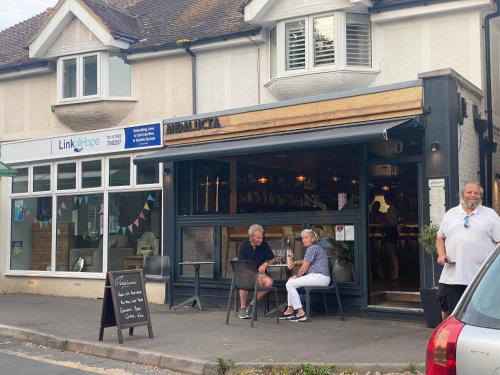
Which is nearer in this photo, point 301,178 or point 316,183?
point 316,183

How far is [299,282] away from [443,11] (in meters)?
5.77

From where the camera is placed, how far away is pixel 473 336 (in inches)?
129

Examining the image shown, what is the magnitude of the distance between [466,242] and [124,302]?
179 inches

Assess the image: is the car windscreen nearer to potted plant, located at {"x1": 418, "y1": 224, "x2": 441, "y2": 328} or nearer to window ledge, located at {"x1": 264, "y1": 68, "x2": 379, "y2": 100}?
potted plant, located at {"x1": 418, "y1": 224, "x2": 441, "y2": 328}

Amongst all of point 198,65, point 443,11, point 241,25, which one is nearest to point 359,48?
point 443,11

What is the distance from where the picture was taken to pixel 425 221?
10.2m

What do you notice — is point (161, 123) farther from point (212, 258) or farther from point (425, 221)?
point (425, 221)

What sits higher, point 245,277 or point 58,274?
point 245,277

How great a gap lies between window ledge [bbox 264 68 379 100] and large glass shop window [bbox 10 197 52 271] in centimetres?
655

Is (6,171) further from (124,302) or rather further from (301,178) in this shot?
(124,302)

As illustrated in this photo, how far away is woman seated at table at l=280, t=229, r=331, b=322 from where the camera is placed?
34.0ft

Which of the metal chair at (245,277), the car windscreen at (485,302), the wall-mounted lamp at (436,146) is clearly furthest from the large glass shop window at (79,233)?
the car windscreen at (485,302)

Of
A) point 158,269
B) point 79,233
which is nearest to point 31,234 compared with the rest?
point 79,233

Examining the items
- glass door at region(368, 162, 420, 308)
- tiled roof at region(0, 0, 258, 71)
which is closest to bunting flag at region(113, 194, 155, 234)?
tiled roof at region(0, 0, 258, 71)
